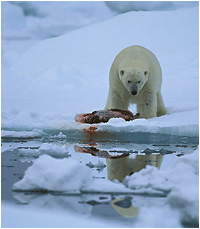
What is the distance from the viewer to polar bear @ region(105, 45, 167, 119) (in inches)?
157

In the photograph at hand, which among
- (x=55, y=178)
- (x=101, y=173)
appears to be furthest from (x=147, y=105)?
(x=55, y=178)

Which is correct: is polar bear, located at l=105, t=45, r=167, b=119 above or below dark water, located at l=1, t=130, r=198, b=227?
above

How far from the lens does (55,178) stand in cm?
139

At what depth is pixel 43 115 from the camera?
16.7 ft

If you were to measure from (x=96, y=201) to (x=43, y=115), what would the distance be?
396 centimetres

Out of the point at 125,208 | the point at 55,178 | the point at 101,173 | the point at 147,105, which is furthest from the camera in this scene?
the point at 147,105

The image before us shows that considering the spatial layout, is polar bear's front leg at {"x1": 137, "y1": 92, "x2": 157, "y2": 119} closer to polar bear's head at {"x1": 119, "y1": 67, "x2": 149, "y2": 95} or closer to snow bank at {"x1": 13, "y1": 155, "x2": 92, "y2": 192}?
polar bear's head at {"x1": 119, "y1": 67, "x2": 149, "y2": 95}

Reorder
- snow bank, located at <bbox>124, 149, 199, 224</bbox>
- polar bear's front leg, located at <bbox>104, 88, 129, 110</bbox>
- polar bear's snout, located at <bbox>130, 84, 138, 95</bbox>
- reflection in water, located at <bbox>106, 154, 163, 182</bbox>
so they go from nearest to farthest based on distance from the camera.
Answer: snow bank, located at <bbox>124, 149, 199, 224</bbox>, reflection in water, located at <bbox>106, 154, 163, 182</bbox>, polar bear's snout, located at <bbox>130, 84, 138, 95</bbox>, polar bear's front leg, located at <bbox>104, 88, 129, 110</bbox>

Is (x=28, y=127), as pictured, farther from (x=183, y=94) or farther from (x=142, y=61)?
(x=183, y=94)

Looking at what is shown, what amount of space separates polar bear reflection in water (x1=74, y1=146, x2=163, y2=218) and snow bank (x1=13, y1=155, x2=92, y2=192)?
0.21 m

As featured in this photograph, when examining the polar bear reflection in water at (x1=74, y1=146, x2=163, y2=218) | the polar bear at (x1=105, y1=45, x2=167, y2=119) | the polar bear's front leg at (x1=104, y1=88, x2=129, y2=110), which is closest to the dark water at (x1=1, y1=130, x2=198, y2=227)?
A: the polar bear reflection in water at (x1=74, y1=146, x2=163, y2=218)

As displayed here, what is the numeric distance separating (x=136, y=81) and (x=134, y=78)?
0.06 m

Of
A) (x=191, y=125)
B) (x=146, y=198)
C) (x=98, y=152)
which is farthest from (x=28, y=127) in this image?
(x=146, y=198)

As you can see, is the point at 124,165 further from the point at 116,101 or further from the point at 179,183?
the point at 116,101
